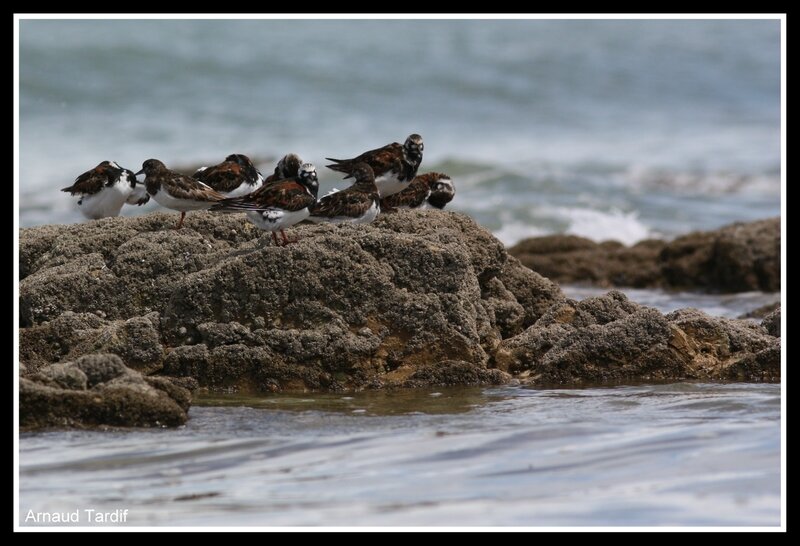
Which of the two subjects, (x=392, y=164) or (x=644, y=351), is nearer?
(x=644, y=351)

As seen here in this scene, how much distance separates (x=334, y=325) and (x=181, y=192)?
6.91ft

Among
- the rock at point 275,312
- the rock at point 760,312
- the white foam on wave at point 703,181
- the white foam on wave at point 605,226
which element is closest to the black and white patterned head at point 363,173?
the rock at point 275,312

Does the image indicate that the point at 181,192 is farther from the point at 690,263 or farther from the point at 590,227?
→ the point at 590,227

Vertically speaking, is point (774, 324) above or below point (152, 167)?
below

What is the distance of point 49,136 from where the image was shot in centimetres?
2619

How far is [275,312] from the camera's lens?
307 inches

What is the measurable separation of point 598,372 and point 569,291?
7075mm

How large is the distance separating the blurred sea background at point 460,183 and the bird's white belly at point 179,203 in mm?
2200

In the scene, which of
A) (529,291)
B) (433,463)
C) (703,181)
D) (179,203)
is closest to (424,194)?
(529,291)

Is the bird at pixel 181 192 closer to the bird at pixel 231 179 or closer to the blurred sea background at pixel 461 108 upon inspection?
the bird at pixel 231 179

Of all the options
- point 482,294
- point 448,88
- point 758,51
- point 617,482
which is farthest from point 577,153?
point 617,482

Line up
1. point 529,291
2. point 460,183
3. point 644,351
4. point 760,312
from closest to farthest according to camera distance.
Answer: point 644,351 → point 529,291 → point 760,312 → point 460,183

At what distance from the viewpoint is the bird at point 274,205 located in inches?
323

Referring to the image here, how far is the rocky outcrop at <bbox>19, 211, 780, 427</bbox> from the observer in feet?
25.3
